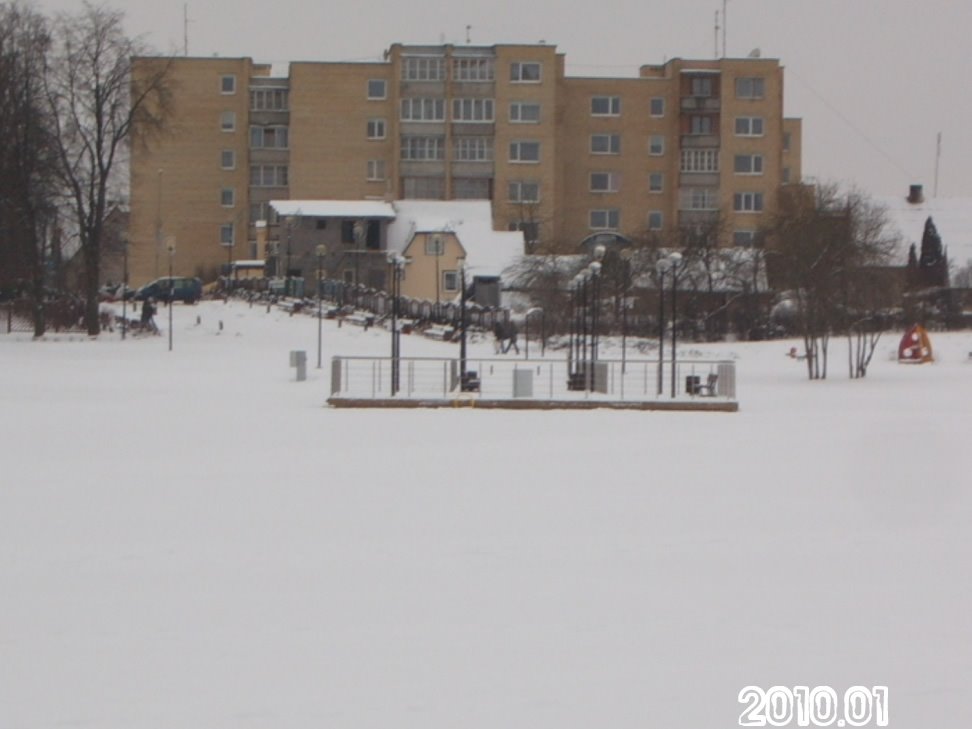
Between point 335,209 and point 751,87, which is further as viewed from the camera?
point 751,87

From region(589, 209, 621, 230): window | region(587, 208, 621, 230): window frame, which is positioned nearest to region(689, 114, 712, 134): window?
region(587, 208, 621, 230): window frame

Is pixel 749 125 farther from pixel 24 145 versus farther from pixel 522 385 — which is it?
pixel 522 385

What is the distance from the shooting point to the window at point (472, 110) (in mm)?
99812

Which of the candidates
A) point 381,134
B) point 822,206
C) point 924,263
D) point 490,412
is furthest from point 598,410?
point 381,134

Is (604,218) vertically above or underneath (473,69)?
underneath

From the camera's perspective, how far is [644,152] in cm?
10481

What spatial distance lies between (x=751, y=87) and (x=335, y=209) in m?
29.2

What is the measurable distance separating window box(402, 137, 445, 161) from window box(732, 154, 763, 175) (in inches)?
735

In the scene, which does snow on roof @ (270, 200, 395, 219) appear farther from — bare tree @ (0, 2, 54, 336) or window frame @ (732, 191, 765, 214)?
bare tree @ (0, 2, 54, 336)

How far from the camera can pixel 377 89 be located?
3927 inches

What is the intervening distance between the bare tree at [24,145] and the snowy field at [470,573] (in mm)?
33956

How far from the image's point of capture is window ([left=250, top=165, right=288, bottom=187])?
103m

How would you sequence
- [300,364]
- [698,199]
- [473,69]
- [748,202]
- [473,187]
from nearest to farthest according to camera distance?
[300,364], [473,69], [473,187], [748,202], [698,199]

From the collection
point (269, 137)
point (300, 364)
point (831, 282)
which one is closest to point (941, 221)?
point (269, 137)
